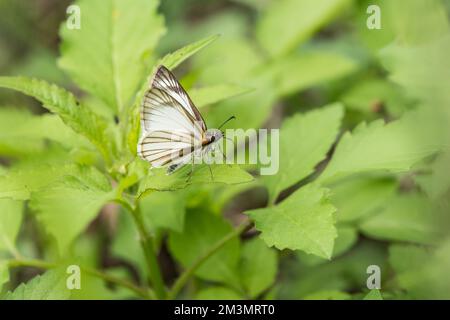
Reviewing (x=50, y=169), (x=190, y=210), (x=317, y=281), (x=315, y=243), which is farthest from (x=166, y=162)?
(x=317, y=281)

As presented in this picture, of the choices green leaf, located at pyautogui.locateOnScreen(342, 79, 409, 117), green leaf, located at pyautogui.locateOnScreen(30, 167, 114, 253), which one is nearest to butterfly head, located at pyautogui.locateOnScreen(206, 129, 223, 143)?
green leaf, located at pyautogui.locateOnScreen(30, 167, 114, 253)

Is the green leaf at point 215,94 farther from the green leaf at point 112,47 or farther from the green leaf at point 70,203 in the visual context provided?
the green leaf at point 70,203

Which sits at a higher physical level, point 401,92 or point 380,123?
point 401,92

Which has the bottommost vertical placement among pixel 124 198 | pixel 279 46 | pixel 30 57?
pixel 124 198

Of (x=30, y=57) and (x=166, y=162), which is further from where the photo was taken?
(x=30, y=57)

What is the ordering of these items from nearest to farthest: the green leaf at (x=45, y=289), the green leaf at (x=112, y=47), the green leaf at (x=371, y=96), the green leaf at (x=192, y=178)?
1. the green leaf at (x=192, y=178)
2. the green leaf at (x=45, y=289)
3. the green leaf at (x=112, y=47)
4. the green leaf at (x=371, y=96)

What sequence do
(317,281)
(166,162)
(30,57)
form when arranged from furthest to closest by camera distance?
(30,57) → (317,281) → (166,162)

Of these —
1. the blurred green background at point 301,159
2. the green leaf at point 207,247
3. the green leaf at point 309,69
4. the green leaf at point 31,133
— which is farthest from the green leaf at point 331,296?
the green leaf at point 309,69

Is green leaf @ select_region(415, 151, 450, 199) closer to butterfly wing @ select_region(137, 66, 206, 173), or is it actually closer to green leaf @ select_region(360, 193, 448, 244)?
green leaf @ select_region(360, 193, 448, 244)

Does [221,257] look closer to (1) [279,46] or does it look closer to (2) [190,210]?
(2) [190,210]
